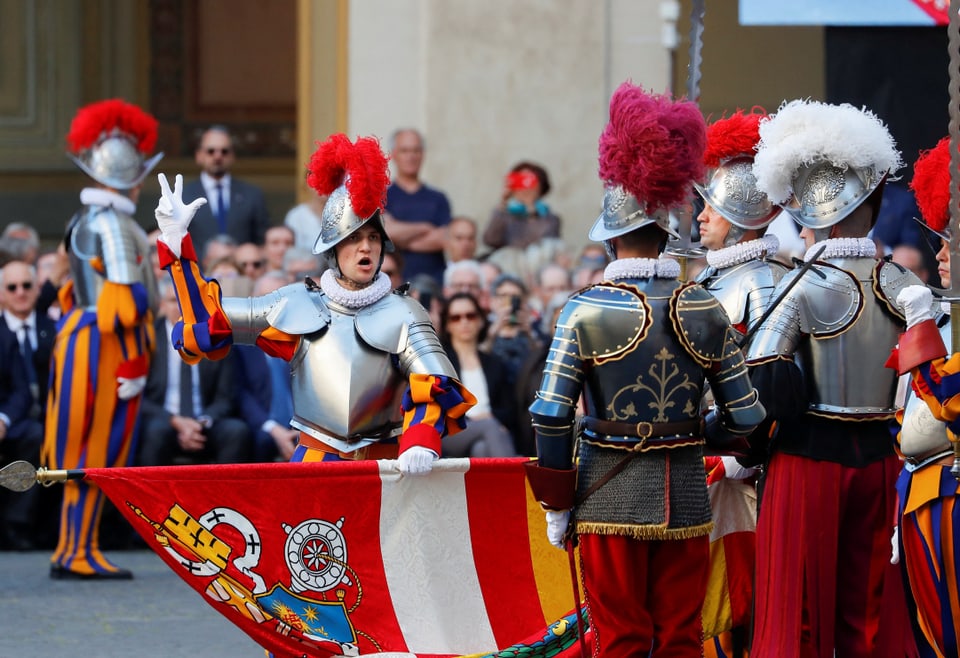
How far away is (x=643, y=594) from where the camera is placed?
5.93 meters

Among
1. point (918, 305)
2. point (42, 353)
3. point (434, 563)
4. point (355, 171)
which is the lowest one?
point (434, 563)

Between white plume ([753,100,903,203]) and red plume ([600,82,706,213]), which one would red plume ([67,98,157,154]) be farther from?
red plume ([600,82,706,213])

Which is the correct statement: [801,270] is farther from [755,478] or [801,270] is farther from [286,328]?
[286,328]

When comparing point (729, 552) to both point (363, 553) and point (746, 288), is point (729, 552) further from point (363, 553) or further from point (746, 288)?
point (363, 553)

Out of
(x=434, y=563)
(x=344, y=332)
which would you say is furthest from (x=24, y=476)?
(x=434, y=563)

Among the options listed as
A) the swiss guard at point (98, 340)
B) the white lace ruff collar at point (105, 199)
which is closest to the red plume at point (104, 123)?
the swiss guard at point (98, 340)

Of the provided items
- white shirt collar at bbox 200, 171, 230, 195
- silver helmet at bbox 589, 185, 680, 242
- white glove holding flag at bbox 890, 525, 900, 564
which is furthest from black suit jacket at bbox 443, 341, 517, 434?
silver helmet at bbox 589, 185, 680, 242

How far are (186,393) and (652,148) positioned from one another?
5.60 metres

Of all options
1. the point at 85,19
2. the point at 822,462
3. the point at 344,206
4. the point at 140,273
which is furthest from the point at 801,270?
the point at 85,19

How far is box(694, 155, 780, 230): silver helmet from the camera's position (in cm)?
739

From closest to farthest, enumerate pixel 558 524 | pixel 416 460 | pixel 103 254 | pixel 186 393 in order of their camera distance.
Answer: pixel 558 524 → pixel 416 460 → pixel 103 254 → pixel 186 393

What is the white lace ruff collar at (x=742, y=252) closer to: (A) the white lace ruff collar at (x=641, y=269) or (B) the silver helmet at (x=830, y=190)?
(B) the silver helmet at (x=830, y=190)

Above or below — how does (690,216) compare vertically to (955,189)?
below

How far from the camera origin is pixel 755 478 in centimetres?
714
